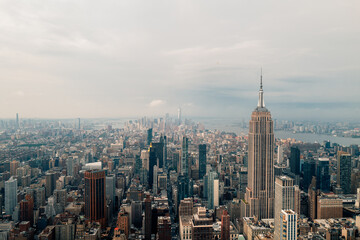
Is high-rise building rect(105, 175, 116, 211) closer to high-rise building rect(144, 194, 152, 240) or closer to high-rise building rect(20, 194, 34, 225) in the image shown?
high-rise building rect(144, 194, 152, 240)

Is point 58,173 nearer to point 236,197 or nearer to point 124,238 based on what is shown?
point 124,238

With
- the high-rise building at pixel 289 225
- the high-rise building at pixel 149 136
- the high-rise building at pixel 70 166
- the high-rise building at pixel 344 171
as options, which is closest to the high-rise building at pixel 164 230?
the high-rise building at pixel 289 225

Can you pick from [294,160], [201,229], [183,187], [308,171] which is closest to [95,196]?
[183,187]

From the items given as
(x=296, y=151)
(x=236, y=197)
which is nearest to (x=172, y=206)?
(x=236, y=197)

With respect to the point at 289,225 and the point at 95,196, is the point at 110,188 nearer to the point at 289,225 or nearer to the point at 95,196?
the point at 95,196

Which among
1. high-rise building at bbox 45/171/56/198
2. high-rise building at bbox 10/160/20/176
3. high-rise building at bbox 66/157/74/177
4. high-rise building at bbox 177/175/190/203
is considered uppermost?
high-rise building at bbox 10/160/20/176

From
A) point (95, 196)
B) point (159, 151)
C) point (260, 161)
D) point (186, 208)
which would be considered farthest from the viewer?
point (159, 151)

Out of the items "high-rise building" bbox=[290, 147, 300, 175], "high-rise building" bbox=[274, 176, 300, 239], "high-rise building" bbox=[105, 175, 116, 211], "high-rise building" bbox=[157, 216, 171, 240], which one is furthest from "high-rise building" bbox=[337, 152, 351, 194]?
"high-rise building" bbox=[105, 175, 116, 211]
